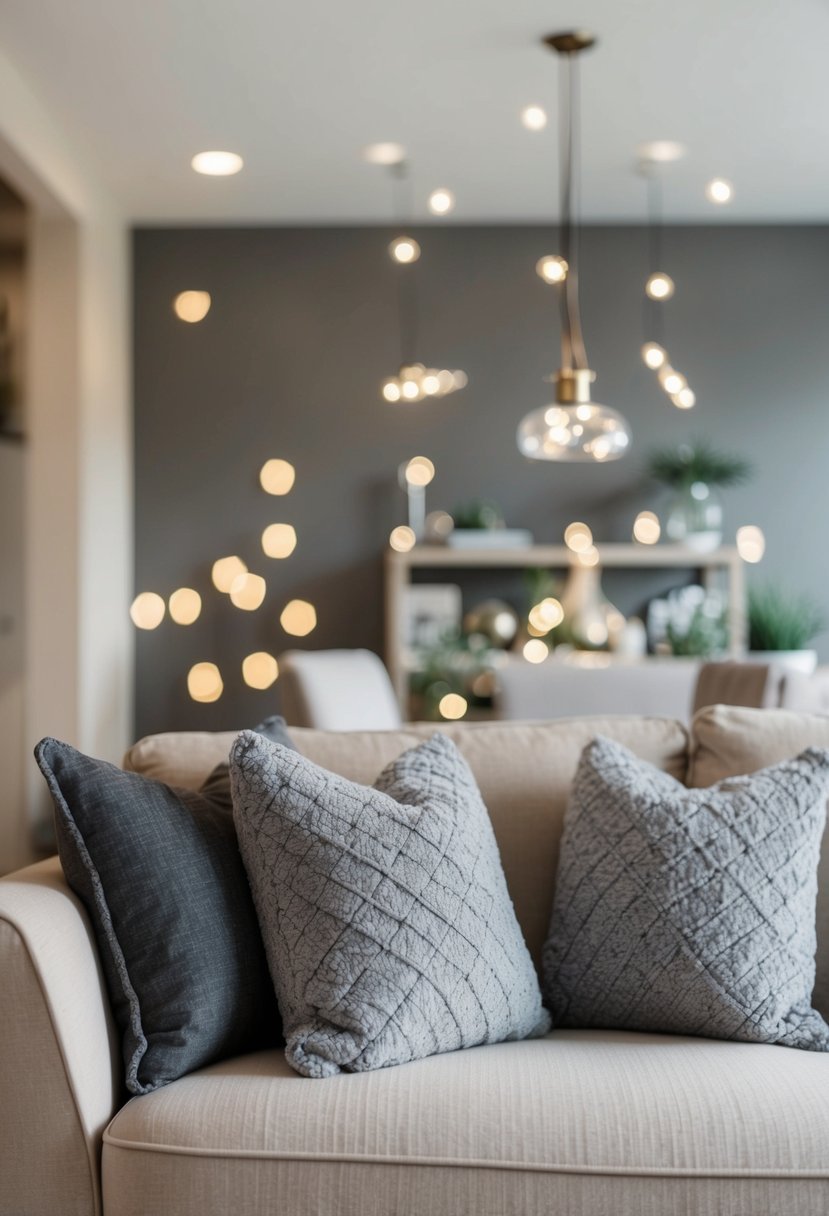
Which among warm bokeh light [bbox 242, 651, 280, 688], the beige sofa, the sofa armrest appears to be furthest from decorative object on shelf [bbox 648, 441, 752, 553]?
the sofa armrest

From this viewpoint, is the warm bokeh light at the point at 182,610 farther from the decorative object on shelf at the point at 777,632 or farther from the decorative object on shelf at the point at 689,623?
the decorative object on shelf at the point at 777,632

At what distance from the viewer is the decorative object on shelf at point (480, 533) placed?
197 inches

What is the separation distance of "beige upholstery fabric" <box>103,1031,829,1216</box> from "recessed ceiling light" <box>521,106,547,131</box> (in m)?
3.21

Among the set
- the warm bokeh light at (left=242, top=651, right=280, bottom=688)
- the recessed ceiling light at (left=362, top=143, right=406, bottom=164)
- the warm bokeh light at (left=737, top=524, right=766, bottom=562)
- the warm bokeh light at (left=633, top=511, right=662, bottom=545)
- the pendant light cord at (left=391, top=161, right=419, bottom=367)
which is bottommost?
the warm bokeh light at (left=242, top=651, right=280, bottom=688)

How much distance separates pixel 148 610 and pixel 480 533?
4.71 ft

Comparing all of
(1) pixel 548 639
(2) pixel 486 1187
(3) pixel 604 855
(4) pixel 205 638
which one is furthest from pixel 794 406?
(2) pixel 486 1187

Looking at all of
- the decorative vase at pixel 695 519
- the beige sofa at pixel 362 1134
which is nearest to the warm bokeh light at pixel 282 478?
the decorative vase at pixel 695 519

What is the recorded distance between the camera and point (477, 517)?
5035mm

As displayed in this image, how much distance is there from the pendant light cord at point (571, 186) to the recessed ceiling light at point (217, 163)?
1149 millimetres

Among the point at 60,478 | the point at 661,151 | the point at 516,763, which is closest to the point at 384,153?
the point at 661,151

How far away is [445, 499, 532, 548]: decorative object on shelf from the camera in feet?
16.4

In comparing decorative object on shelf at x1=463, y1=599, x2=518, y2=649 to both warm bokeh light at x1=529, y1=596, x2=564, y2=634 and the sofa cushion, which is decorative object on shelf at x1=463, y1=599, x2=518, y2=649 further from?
the sofa cushion

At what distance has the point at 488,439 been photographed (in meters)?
5.25

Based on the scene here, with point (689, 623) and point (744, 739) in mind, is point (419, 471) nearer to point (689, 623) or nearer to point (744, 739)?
point (689, 623)
